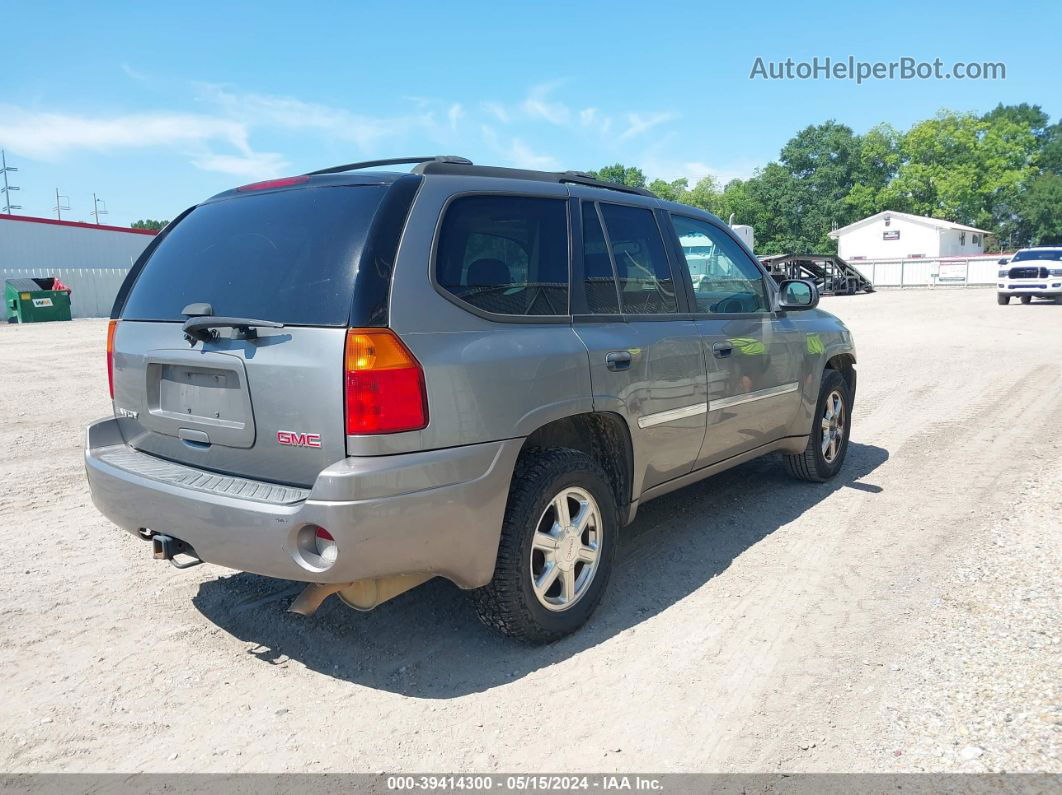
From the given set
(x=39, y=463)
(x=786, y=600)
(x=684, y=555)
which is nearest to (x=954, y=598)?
(x=786, y=600)

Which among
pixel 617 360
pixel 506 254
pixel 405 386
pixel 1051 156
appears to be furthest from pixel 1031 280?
pixel 1051 156

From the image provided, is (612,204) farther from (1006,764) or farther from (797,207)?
(797,207)

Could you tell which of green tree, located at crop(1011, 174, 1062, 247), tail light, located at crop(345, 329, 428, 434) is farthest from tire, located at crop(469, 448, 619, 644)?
green tree, located at crop(1011, 174, 1062, 247)

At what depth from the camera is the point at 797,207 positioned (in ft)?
249

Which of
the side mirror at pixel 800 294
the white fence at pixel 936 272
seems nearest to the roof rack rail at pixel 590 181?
the side mirror at pixel 800 294

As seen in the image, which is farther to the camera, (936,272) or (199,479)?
(936,272)

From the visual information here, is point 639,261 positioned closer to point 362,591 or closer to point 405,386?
point 405,386

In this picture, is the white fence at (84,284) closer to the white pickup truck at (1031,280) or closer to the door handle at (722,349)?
the door handle at (722,349)

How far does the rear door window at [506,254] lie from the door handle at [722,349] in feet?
3.87

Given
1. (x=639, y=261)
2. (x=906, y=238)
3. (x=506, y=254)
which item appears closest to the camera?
(x=506, y=254)

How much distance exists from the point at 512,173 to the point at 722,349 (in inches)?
62.8

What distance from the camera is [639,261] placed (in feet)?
13.5

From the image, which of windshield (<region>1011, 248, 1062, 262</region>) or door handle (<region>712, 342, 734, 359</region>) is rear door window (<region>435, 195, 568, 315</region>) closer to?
door handle (<region>712, 342, 734, 359</region>)

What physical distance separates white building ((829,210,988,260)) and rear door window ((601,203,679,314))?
6090cm
